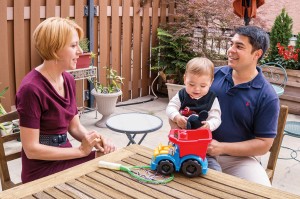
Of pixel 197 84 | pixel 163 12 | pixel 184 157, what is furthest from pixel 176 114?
pixel 163 12

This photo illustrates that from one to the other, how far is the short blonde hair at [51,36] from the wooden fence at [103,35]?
8.17 ft

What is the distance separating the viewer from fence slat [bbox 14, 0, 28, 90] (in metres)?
4.41

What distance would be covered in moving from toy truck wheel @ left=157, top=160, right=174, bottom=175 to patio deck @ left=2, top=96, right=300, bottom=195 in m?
1.96

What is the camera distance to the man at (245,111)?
2.25 m

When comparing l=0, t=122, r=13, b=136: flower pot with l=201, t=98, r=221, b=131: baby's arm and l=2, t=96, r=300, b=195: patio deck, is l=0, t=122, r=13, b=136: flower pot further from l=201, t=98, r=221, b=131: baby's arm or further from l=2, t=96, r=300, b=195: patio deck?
l=201, t=98, r=221, b=131: baby's arm

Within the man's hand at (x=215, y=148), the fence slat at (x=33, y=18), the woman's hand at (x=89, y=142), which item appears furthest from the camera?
the fence slat at (x=33, y=18)

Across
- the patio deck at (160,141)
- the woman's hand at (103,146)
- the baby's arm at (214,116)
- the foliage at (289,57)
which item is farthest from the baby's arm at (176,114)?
the foliage at (289,57)

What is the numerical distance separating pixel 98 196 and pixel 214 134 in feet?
3.55

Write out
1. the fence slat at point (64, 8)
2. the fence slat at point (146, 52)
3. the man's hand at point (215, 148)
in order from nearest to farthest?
the man's hand at point (215, 148), the fence slat at point (64, 8), the fence slat at point (146, 52)

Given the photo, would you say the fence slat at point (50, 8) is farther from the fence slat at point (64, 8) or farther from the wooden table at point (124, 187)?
the wooden table at point (124, 187)

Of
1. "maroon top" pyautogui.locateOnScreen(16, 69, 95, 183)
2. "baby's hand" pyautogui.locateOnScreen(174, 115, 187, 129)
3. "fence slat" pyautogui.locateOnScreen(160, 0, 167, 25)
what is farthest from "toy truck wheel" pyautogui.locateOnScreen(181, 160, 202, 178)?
"fence slat" pyautogui.locateOnScreen(160, 0, 167, 25)

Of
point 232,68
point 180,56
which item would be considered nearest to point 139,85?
point 180,56

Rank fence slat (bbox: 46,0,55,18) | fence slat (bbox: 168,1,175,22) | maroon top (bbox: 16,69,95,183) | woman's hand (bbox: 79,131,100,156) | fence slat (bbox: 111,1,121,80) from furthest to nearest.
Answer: fence slat (bbox: 168,1,175,22) → fence slat (bbox: 111,1,121,80) → fence slat (bbox: 46,0,55,18) → woman's hand (bbox: 79,131,100,156) → maroon top (bbox: 16,69,95,183)

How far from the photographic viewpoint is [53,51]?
207cm
